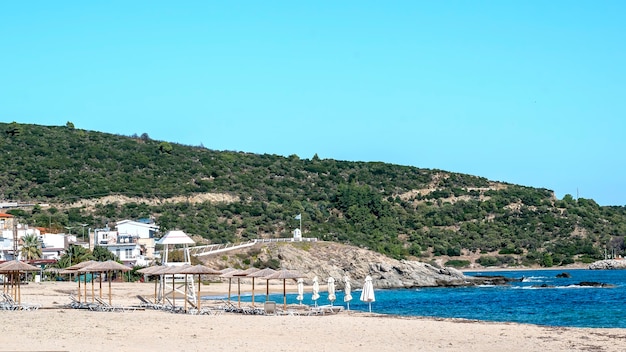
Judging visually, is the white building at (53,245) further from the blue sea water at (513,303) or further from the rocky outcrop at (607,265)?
the rocky outcrop at (607,265)

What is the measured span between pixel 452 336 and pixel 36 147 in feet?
283

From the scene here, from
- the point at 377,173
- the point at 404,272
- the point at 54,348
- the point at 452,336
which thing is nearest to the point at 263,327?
the point at 452,336

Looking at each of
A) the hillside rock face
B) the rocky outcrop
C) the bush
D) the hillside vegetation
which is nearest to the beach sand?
the hillside rock face

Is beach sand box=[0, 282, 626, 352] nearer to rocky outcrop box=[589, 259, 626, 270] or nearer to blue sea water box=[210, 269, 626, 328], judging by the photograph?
blue sea water box=[210, 269, 626, 328]

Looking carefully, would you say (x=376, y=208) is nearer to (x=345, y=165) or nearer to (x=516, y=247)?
(x=516, y=247)

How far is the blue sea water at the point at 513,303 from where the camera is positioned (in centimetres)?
3794

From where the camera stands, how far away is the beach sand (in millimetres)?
21859

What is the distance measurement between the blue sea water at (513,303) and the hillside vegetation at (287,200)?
26571 mm

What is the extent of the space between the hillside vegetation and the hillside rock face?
11.3 meters

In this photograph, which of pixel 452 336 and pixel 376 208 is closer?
pixel 452 336

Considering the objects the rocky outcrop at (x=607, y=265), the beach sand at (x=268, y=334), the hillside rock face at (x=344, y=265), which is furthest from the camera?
the rocky outcrop at (x=607, y=265)

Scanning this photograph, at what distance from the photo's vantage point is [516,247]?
329 feet

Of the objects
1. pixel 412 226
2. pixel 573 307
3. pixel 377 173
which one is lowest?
pixel 573 307

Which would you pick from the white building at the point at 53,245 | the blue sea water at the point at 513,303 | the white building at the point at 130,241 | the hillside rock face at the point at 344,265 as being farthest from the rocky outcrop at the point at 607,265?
the white building at the point at 53,245
